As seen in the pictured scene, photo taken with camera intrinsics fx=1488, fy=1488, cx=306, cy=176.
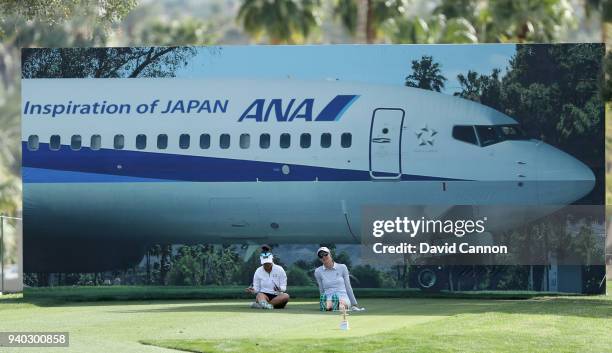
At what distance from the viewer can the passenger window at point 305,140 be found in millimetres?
33781

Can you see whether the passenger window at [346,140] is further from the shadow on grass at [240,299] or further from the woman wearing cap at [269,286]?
the woman wearing cap at [269,286]

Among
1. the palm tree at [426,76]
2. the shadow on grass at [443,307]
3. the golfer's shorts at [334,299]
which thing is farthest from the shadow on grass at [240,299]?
the palm tree at [426,76]

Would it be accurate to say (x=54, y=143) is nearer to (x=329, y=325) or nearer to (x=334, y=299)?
(x=334, y=299)

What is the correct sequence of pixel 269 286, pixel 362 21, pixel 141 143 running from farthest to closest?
1. pixel 362 21
2. pixel 141 143
3. pixel 269 286

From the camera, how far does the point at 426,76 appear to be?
110ft

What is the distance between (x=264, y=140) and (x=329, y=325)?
10445mm

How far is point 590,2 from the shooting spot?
241ft

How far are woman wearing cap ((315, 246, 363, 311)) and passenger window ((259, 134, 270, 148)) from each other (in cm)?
738

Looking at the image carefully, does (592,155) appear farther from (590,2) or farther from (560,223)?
(590,2)

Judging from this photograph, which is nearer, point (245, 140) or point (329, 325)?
point (329, 325)

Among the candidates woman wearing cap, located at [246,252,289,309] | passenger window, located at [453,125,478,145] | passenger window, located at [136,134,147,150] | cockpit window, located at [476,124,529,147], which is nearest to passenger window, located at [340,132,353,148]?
passenger window, located at [453,125,478,145]

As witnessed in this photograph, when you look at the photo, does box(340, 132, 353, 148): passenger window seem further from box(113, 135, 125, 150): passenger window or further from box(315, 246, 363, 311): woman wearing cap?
box(315, 246, 363, 311): woman wearing cap

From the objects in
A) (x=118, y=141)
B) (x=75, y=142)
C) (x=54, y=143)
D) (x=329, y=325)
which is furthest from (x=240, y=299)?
(x=329, y=325)

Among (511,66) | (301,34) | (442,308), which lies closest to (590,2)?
(301,34)
